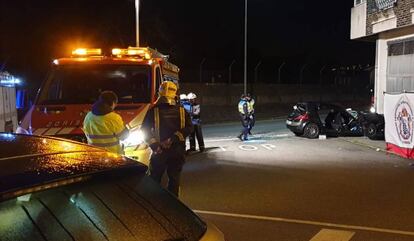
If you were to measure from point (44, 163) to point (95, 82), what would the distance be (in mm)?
7832

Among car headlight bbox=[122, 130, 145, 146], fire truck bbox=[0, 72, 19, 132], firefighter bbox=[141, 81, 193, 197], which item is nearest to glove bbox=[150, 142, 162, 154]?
firefighter bbox=[141, 81, 193, 197]

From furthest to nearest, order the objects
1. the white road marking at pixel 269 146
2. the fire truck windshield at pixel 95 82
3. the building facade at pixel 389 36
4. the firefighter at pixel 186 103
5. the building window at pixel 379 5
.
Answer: the building window at pixel 379 5, the building facade at pixel 389 36, the white road marking at pixel 269 146, the firefighter at pixel 186 103, the fire truck windshield at pixel 95 82

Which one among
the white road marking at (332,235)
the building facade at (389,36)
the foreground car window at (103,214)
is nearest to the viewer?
the foreground car window at (103,214)

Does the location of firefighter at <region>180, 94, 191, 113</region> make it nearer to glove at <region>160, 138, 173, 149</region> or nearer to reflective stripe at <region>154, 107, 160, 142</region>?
reflective stripe at <region>154, 107, 160, 142</region>

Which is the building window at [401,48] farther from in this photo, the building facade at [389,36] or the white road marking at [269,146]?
the white road marking at [269,146]

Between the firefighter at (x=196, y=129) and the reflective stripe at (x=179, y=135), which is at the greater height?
the reflective stripe at (x=179, y=135)

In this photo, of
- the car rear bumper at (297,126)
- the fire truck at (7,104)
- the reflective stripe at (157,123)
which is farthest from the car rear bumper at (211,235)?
the car rear bumper at (297,126)

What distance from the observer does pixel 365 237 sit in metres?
7.07

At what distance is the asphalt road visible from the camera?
24.4 feet

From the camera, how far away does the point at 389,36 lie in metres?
22.2

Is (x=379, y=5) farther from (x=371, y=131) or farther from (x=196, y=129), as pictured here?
(x=196, y=129)

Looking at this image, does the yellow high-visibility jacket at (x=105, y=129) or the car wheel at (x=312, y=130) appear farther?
the car wheel at (x=312, y=130)

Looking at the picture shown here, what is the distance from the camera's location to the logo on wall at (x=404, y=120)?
1435cm

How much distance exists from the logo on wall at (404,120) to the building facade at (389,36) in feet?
16.6
